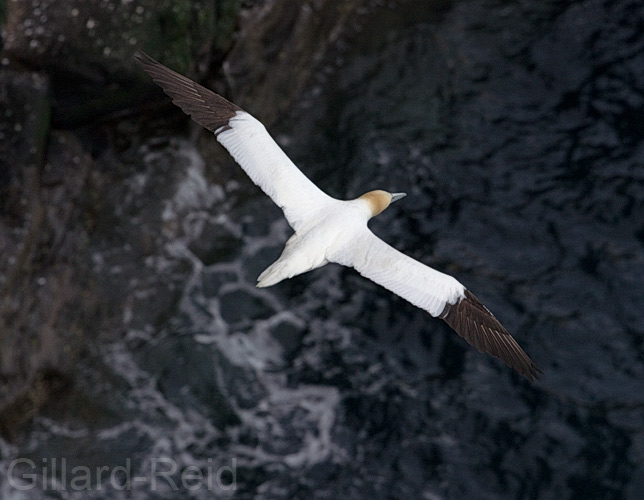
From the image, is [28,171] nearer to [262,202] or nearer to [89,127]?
[89,127]

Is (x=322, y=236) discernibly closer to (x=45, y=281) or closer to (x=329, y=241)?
(x=329, y=241)

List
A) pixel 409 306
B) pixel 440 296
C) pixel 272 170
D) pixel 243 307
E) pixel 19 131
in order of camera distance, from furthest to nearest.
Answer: pixel 243 307, pixel 409 306, pixel 19 131, pixel 272 170, pixel 440 296

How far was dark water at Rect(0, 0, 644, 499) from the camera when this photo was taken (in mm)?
7488

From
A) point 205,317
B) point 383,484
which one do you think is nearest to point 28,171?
point 205,317

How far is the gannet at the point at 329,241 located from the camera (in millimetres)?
5875

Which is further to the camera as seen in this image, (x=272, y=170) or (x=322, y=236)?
(x=272, y=170)

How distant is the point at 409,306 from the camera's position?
325 inches

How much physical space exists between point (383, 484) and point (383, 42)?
16.0ft

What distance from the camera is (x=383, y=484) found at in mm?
7391

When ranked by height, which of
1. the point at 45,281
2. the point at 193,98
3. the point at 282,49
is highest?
the point at 282,49

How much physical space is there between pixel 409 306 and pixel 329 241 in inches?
95.4

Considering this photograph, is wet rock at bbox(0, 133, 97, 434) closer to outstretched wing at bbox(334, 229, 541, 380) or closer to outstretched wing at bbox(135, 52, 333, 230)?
outstretched wing at bbox(135, 52, 333, 230)

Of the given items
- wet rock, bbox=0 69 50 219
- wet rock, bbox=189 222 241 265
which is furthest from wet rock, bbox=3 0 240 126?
wet rock, bbox=189 222 241 265

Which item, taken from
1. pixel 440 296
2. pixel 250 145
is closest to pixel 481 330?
pixel 440 296
